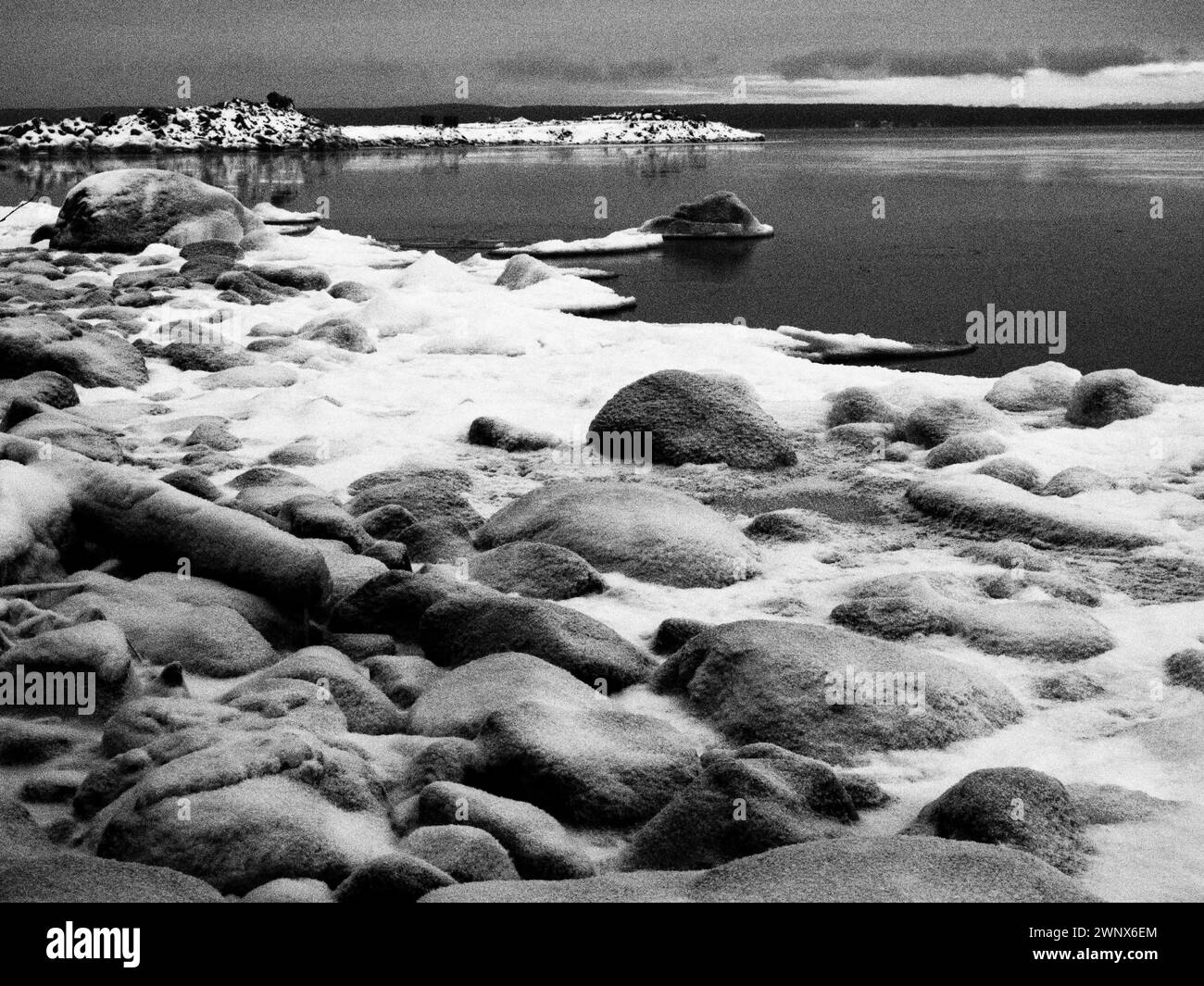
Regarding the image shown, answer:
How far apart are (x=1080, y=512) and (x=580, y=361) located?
5.09 metres

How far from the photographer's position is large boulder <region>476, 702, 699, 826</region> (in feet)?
12.2

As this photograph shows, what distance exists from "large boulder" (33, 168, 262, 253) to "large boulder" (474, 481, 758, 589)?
13093 mm

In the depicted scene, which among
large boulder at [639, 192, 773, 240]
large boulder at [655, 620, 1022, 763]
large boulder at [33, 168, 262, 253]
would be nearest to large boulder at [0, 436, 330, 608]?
large boulder at [655, 620, 1022, 763]

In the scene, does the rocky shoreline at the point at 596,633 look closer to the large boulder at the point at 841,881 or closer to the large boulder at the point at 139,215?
the large boulder at the point at 841,881

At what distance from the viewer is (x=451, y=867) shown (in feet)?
10.3

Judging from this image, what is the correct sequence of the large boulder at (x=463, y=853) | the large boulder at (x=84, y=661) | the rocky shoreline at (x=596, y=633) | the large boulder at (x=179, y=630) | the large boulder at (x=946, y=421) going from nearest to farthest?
1. the large boulder at (x=463, y=853)
2. the rocky shoreline at (x=596, y=633)
3. the large boulder at (x=84, y=661)
4. the large boulder at (x=179, y=630)
5. the large boulder at (x=946, y=421)

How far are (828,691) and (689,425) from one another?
381 centimetres

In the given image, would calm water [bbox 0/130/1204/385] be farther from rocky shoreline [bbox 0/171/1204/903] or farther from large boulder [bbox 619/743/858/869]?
large boulder [bbox 619/743/858/869]

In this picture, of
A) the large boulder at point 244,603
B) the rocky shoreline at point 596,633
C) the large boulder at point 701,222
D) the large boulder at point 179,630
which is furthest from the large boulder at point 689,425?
the large boulder at point 701,222

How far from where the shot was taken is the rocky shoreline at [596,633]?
328 centimetres

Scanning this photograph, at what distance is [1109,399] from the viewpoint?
8.51m

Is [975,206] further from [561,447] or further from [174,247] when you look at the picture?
[561,447]

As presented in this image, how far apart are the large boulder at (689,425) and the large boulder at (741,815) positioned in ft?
13.8
